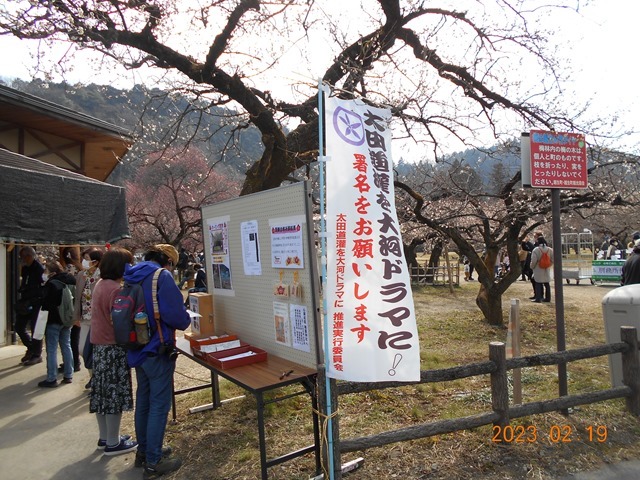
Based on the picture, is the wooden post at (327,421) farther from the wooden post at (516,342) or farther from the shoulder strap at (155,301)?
the wooden post at (516,342)

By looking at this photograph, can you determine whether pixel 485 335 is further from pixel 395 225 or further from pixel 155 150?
pixel 155 150

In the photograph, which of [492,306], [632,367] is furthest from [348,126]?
[492,306]

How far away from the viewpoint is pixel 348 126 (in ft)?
9.29

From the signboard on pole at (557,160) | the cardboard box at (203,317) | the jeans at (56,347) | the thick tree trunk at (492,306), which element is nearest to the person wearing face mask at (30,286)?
the jeans at (56,347)

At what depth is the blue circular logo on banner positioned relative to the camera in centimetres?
280

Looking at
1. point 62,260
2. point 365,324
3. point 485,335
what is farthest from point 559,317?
point 62,260

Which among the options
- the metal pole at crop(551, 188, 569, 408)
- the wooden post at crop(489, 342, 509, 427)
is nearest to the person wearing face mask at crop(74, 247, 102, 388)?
the wooden post at crop(489, 342, 509, 427)

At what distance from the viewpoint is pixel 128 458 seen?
383cm

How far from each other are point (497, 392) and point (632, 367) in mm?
1712

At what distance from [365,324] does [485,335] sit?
6.44m

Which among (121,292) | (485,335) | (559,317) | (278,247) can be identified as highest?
(278,247)

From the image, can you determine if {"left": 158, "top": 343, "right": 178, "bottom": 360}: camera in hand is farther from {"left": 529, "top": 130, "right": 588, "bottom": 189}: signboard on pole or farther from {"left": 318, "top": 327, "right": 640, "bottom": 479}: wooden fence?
{"left": 529, "top": 130, "right": 588, "bottom": 189}: signboard on pole
